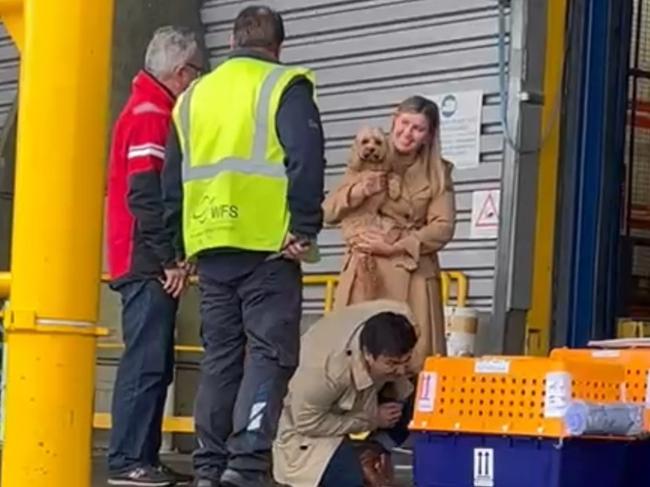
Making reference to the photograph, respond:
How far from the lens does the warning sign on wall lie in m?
9.73

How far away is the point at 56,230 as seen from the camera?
2.29 metres

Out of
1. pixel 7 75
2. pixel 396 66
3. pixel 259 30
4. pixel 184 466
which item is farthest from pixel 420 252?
pixel 7 75

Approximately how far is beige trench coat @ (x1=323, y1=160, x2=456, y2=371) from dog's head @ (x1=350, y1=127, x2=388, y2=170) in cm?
11

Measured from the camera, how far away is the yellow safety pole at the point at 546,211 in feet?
31.7

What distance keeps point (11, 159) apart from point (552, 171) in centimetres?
435

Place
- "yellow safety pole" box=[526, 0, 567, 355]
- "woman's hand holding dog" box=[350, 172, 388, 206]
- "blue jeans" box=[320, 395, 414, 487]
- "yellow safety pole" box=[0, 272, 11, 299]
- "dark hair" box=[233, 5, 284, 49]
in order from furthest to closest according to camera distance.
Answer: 1. "yellow safety pole" box=[526, 0, 567, 355]
2. "woman's hand holding dog" box=[350, 172, 388, 206]
3. "blue jeans" box=[320, 395, 414, 487]
4. "dark hair" box=[233, 5, 284, 49]
5. "yellow safety pole" box=[0, 272, 11, 299]

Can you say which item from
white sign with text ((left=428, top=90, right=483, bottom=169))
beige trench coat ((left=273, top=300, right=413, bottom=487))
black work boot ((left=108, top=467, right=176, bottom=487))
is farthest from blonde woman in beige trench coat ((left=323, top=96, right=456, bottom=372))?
white sign with text ((left=428, top=90, right=483, bottom=169))

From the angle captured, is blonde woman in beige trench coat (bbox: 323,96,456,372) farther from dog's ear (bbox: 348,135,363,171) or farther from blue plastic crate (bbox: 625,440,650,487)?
blue plastic crate (bbox: 625,440,650,487)

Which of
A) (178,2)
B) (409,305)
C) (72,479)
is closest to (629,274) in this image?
(409,305)

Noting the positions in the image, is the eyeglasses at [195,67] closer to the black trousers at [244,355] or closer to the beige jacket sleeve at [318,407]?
the black trousers at [244,355]

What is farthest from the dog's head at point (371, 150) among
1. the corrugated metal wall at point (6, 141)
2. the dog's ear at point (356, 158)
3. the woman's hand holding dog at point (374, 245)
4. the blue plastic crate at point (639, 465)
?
the corrugated metal wall at point (6, 141)

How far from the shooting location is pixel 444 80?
399 inches

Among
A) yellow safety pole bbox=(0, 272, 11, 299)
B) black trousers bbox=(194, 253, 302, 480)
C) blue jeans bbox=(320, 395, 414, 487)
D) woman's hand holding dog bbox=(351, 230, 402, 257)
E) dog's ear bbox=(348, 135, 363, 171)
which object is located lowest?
blue jeans bbox=(320, 395, 414, 487)

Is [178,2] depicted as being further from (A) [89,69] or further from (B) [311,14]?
(A) [89,69]
